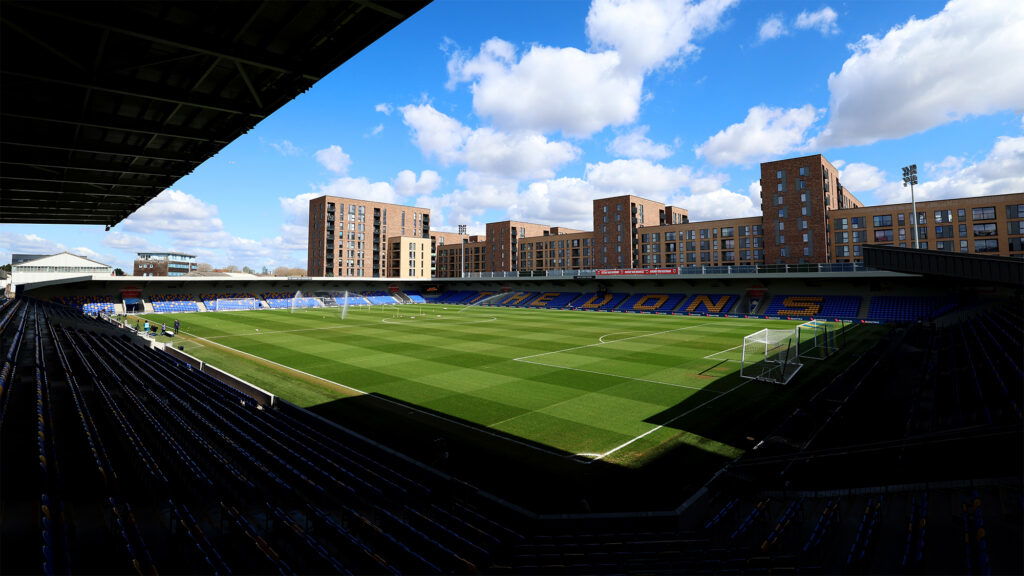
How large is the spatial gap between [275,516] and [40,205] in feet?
79.6

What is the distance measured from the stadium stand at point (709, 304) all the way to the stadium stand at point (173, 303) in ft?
231

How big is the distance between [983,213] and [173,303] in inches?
4816

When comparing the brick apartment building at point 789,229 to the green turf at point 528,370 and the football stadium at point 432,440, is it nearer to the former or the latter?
the green turf at point 528,370

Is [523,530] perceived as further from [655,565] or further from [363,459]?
[363,459]

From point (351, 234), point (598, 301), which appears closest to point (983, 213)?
point (598, 301)

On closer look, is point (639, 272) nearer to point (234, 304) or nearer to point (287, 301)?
point (287, 301)

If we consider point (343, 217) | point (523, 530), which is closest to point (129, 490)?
point (523, 530)

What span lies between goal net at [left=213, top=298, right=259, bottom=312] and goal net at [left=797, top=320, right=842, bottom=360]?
238 ft

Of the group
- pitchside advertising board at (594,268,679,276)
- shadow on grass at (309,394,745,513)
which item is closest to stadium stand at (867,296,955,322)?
pitchside advertising board at (594,268,679,276)

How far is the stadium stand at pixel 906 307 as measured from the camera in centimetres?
4467

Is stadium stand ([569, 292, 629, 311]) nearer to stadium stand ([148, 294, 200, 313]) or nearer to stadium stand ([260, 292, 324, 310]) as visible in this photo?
stadium stand ([260, 292, 324, 310])

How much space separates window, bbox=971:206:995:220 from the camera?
217 feet

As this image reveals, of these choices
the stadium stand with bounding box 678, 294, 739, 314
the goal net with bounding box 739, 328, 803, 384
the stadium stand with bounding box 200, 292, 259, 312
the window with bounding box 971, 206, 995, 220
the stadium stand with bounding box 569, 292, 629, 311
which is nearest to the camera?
the goal net with bounding box 739, 328, 803, 384

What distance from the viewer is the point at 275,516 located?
730 cm
